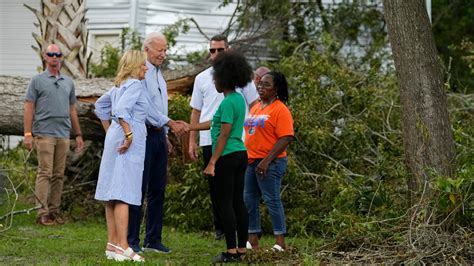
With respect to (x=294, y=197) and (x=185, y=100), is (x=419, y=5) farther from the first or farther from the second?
(x=185, y=100)

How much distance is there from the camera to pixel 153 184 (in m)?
9.77

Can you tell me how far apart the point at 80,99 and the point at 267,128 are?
412 centimetres

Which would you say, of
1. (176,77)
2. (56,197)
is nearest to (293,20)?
(176,77)

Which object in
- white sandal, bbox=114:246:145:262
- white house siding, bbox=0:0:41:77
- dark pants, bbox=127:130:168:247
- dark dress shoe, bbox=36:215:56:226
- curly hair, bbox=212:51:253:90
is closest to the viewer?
white sandal, bbox=114:246:145:262

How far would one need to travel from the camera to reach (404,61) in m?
8.73

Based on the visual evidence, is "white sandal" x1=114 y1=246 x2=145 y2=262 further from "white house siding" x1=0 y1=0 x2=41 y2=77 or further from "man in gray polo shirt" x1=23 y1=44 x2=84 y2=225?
"white house siding" x1=0 y1=0 x2=41 y2=77

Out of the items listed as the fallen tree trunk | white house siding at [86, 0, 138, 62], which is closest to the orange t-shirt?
the fallen tree trunk

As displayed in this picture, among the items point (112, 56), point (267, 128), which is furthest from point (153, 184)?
point (112, 56)

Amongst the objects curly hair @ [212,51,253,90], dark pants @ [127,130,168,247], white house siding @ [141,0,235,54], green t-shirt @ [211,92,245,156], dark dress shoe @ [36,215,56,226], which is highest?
white house siding @ [141,0,235,54]

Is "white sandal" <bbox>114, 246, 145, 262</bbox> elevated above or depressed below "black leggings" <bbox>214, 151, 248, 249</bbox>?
below

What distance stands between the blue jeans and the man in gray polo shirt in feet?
10.5

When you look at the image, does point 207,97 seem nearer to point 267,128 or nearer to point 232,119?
point 267,128

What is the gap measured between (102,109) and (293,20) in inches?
387

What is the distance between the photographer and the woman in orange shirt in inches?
372
